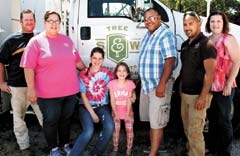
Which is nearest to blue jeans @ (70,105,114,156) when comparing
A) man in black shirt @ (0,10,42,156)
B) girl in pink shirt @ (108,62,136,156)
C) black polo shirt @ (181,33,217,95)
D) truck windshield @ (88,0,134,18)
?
girl in pink shirt @ (108,62,136,156)

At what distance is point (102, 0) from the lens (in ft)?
17.1

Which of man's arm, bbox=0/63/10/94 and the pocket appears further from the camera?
man's arm, bbox=0/63/10/94

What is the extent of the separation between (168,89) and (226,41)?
2.57ft

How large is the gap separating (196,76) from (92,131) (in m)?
1.25

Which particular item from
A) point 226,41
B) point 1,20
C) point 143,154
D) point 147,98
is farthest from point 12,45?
point 226,41

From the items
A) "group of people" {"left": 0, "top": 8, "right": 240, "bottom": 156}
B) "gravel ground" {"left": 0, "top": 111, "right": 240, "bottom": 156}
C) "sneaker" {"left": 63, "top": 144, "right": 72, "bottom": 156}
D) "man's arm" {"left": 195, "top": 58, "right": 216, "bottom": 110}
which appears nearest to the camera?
"man's arm" {"left": 195, "top": 58, "right": 216, "bottom": 110}

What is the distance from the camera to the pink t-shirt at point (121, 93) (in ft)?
15.1

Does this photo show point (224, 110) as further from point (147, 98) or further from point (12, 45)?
point (12, 45)

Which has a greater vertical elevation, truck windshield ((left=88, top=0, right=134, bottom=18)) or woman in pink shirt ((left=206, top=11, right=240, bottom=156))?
truck windshield ((left=88, top=0, right=134, bottom=18))

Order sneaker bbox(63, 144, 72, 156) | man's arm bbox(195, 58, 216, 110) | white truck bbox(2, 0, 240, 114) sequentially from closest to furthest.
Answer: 1. man's arm bbox(195, 58, 216, 110)
2. sneaker bbox(63, 144, 72, 156)
3. white truck bbox(2, 0, 240, 114)

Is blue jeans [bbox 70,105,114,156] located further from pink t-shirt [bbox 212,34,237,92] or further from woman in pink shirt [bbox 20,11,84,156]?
pink t-shirt [bbox 212,34,237,92]

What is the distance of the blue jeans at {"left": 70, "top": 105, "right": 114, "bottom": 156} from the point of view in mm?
4352

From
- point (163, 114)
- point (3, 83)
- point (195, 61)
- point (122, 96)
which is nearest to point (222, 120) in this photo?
point (163, 114)

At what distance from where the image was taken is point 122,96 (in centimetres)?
464
